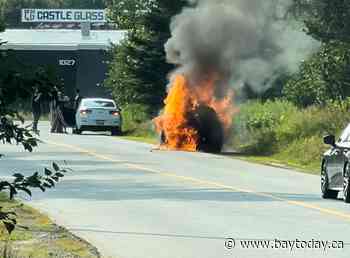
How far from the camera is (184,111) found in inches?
1464

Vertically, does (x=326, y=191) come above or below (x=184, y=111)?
above

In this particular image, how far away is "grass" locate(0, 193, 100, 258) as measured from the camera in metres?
12.6

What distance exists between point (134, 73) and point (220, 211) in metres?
35.8

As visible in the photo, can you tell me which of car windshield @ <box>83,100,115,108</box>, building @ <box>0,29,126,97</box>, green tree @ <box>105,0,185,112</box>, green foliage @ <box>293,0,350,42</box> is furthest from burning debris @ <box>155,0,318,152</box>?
building @ <box>0,29,126,97</box>

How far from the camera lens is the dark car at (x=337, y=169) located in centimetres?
1920

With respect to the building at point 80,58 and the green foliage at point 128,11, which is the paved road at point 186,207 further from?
the building at point 80,58

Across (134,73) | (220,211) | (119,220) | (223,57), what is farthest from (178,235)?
(134,73)

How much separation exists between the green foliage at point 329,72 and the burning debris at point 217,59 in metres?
0.94

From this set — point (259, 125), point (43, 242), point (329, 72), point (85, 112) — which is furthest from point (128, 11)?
Answer: point (43, 242)

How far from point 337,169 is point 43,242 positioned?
24.2 ft

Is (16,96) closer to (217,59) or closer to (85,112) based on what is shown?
(217,59)

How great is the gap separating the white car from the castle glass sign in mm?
54509

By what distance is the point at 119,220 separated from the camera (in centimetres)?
1650

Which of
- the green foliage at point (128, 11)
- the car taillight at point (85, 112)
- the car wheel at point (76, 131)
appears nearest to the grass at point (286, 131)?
the car taillight at point (85, 112)
